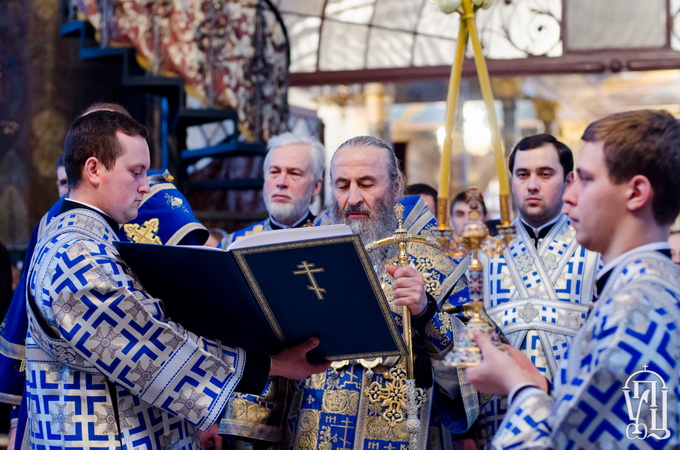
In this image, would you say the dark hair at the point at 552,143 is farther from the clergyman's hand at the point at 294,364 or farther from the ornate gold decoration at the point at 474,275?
the ornate gold decoration at the point at 474,275

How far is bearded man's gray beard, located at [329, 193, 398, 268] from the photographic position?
3.60 meters

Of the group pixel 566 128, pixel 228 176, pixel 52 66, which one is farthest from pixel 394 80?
pixel 566 128

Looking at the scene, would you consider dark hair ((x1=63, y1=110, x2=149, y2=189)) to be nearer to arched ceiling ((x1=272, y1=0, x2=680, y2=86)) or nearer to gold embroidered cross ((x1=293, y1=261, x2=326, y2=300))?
gold embroidered cross ((x1=293, y1=261, x2=326, y2=300))

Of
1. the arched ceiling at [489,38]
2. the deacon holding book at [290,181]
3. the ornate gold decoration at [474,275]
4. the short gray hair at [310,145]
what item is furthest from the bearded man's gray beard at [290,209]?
the arched ceiling at [489,38]

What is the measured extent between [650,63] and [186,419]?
280 inches

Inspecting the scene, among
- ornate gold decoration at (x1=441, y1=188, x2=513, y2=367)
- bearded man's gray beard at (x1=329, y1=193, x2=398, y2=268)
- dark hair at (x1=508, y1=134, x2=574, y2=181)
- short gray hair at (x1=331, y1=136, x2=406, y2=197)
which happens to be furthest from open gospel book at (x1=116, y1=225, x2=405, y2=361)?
dark hair at (x1=508, y1=134, x2=574, y2=181)

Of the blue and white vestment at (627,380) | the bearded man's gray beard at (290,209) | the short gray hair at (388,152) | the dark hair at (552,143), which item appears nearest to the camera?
the blue and white vestment at (627,380)

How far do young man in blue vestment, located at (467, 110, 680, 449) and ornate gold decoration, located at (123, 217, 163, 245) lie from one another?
5.85 ft

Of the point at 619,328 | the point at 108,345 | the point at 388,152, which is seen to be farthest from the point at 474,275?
the point at 388,152

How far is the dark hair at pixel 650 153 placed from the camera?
2080 mm

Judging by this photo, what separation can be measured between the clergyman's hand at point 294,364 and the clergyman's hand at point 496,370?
87cm

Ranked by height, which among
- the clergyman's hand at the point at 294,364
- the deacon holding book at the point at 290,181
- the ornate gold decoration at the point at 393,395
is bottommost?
the ornate gold decoration at the point at 393,395

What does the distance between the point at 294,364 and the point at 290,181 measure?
2033 mm

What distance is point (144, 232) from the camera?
363cm
